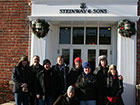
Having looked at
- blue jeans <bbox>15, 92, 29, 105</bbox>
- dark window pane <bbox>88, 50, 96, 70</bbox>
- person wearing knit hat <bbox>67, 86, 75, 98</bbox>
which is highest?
dark window pane <bbox>88, 50, 96, 70</bbox>

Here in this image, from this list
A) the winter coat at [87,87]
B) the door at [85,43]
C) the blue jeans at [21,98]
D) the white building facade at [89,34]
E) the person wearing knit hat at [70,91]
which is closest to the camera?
the person wearing knit hat at [70,91]

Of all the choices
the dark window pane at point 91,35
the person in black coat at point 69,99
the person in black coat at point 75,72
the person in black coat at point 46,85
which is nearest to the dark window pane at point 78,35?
the dark window pane at point 91,35

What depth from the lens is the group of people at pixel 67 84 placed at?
4.76 metres

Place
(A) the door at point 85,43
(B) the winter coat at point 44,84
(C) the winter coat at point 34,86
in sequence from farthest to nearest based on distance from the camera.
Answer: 1. (A) the door at point 85,43
2. (C) the winter coat at point 34,86
3. (B) the winter coat at point 44,84

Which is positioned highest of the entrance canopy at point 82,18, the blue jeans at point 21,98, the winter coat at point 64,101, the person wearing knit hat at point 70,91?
the entrance canopy at point 82,18

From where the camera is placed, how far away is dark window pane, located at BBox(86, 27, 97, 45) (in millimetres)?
8047

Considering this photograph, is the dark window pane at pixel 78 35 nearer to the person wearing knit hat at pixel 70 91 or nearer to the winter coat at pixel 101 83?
the winter coat at pixel 101 83

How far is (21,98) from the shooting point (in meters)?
5.48

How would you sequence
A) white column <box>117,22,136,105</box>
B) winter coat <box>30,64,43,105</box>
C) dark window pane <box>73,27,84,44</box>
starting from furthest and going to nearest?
dark window pane <box>73,27,84,44</box>, white column <box>117,22,136,105</box>, winter coat <box>30,64,43,105</box>

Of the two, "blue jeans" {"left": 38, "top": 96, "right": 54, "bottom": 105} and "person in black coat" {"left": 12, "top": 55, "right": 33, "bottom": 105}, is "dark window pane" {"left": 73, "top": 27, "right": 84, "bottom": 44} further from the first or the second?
"blue jeans" {"left": 38, "top": 96, "right": 54, "bottom": 105}

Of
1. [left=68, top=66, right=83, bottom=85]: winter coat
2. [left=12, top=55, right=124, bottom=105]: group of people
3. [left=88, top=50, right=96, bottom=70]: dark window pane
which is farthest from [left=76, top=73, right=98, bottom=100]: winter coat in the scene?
[left=88, top=50, right=96, bottom=70]: dark window pane

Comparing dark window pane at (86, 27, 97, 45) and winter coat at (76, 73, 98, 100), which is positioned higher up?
dark window pane at (86, 27, 97, 45)

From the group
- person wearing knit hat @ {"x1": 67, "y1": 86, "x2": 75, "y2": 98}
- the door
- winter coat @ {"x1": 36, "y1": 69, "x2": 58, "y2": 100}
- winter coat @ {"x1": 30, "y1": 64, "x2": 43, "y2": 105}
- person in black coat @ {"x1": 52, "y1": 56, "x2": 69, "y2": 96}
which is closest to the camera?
person wearing knit hat @ {"x1": 67, "y1": 86, "x2": 75, "y2": 98}

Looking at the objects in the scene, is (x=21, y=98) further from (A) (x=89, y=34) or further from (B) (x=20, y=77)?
(A) (x=89, y=34)
